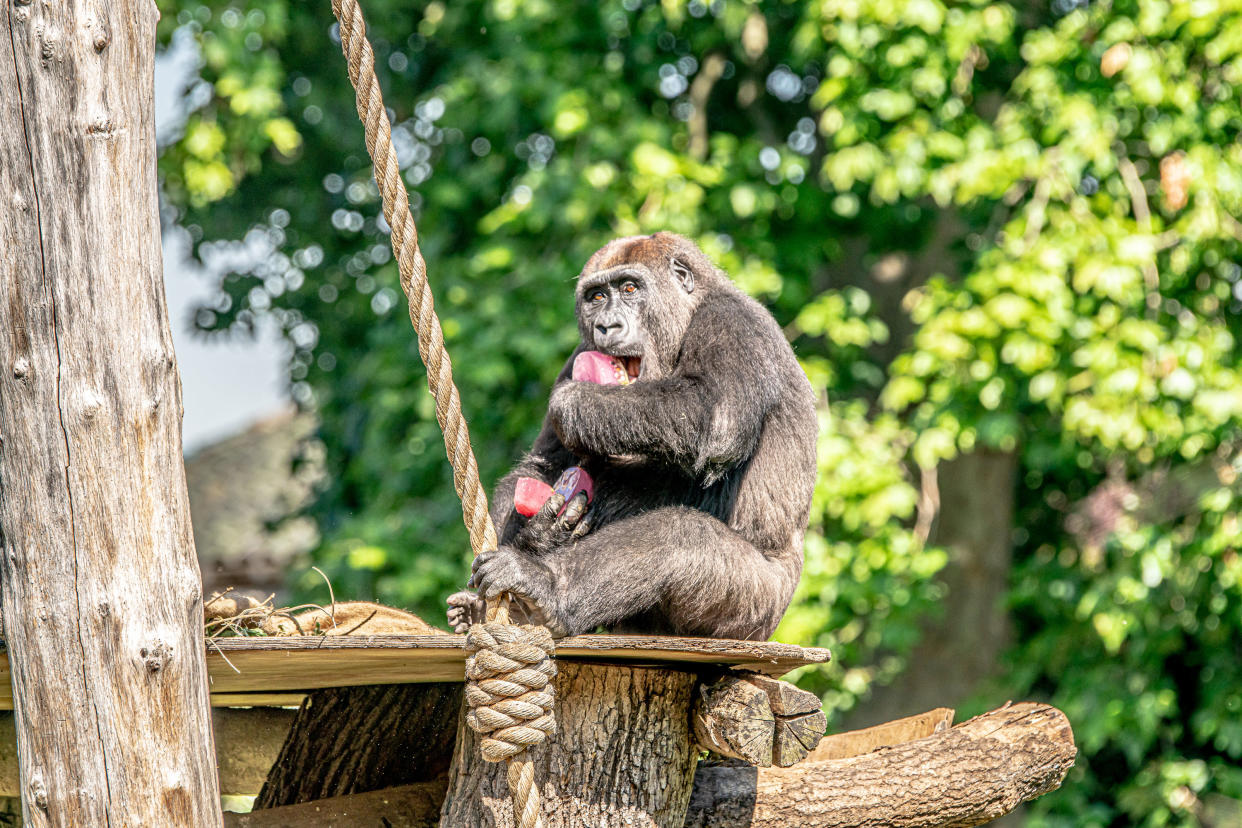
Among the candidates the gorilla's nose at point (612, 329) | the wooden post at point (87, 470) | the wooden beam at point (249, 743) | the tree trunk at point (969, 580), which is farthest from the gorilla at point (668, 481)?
the tree trunk at point (969, 580)

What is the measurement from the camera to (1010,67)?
28.3ft

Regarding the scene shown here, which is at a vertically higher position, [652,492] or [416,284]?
[416,284]

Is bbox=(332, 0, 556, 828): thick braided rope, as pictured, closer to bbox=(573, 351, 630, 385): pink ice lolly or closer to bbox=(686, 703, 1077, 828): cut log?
bbox=(573, 351, 630, 385): pink ice lolly

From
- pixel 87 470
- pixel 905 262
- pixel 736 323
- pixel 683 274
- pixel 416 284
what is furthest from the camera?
pixel 905 262

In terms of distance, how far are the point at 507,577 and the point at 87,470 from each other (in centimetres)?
97

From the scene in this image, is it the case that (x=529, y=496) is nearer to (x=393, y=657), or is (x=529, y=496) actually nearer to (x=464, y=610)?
(x=464, y=610)

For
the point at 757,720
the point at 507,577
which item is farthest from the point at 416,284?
the point at 757,720

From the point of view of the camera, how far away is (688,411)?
355cm

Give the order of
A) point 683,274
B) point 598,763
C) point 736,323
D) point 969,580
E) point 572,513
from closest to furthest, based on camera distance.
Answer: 1. point 598,763
2. point 572,513
3. point 736,323
4. point 683,274
5. point 969,580

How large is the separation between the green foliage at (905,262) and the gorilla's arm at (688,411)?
3.53 meters

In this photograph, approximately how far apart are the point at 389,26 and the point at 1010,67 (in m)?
4.48

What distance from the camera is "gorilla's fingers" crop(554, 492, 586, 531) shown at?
144 inches

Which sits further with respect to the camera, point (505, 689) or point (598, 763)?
point (598, 763)

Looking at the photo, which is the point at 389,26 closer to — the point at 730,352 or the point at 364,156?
the point at 364,156
